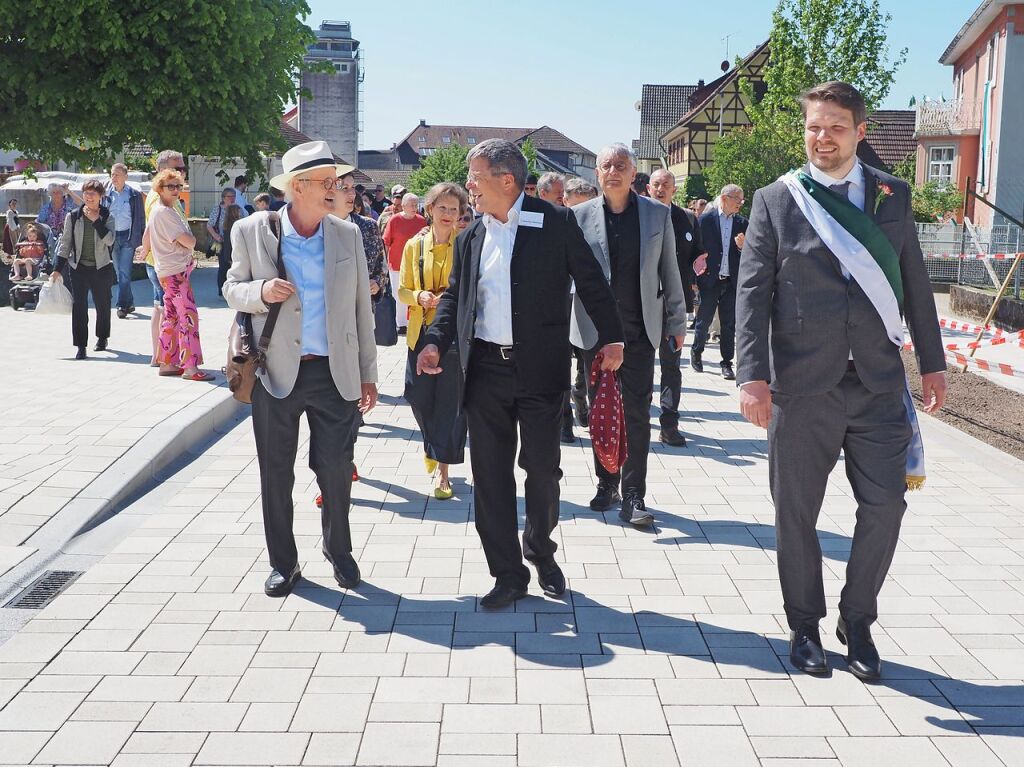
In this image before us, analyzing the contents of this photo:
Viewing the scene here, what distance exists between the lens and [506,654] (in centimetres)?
456

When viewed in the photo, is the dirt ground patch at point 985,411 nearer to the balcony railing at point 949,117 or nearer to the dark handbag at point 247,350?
the dark handbag at point 247,350

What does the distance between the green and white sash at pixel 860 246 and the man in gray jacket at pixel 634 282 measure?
226 centimetres

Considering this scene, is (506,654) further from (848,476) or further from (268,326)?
(268,326)

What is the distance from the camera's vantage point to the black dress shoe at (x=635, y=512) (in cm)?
640

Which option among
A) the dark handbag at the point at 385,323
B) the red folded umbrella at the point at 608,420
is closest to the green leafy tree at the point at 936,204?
the dark handbag at the point at 385,323

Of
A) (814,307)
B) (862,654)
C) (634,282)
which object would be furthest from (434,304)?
(862,654)

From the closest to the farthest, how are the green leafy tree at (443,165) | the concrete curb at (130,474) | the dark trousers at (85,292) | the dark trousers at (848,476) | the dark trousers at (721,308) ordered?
1. the dark trousers at (848,476)
2. the concrete curb at (130,474)
3. the dark trousers at (85,292)
4. the dark trousers at (721,308)
5. the green leafy tree at (443,165)

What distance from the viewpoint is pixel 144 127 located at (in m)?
26.9

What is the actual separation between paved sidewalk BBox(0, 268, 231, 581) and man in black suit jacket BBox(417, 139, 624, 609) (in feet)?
7.34

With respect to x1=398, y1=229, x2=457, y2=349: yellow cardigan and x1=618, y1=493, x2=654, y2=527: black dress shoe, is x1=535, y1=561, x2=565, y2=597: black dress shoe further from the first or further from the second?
x1=398, y1=229, x2=457, y2=349: yellow cardigan

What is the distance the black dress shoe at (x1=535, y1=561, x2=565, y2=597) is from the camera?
17.3 ft

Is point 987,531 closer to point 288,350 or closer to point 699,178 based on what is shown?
point 288,350

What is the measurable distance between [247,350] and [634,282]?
2.41 m

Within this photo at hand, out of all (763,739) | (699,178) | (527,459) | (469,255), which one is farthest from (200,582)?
(699,178)
